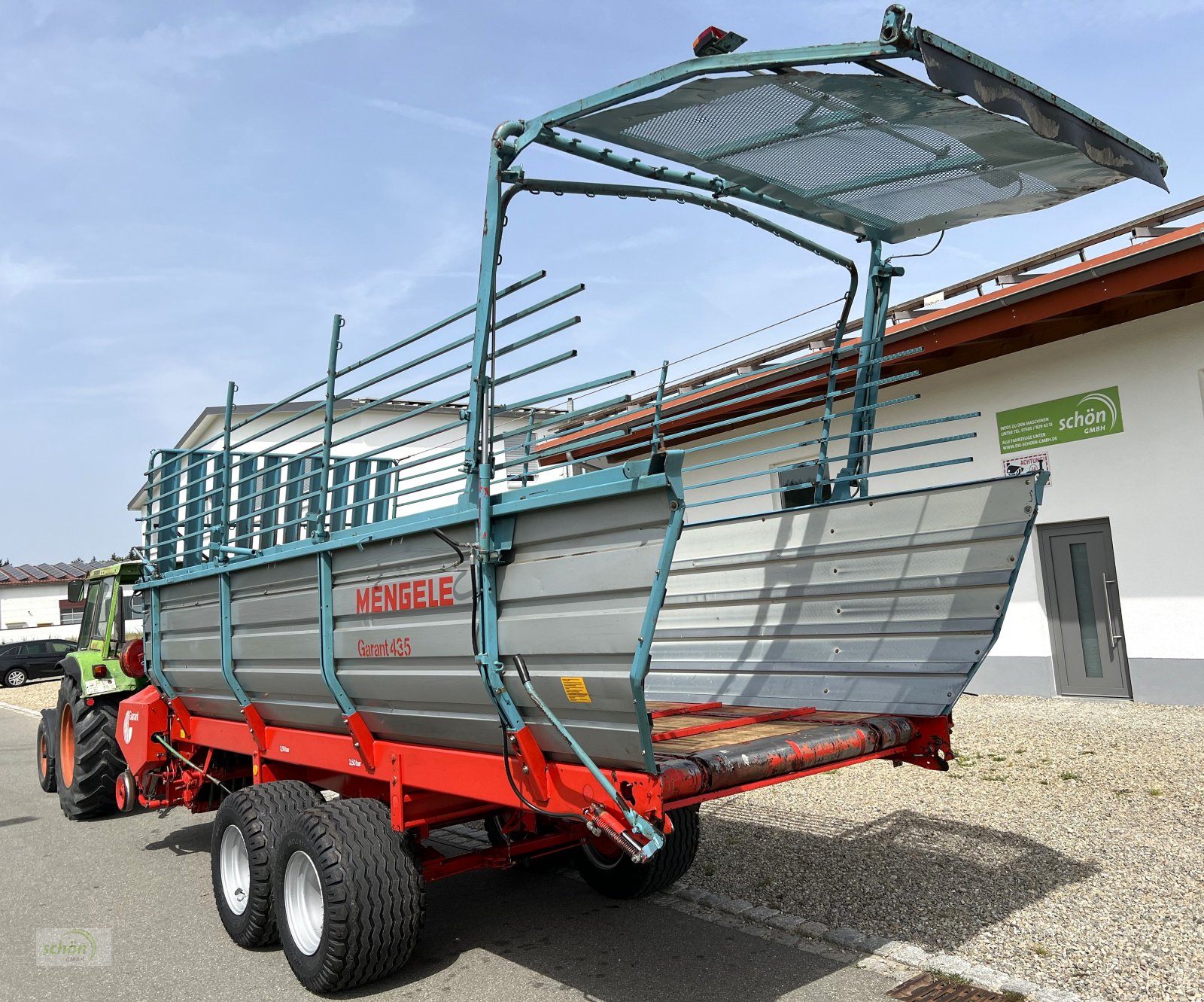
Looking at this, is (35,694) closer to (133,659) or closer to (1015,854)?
(133,659)

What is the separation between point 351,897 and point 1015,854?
3661 mm

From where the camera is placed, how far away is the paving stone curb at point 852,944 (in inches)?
146

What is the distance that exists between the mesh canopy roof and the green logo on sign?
238 inches

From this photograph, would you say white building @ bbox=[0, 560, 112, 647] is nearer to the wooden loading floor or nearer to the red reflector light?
the red reflector light

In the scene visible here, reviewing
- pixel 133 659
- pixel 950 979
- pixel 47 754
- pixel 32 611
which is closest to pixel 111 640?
pixel 133 659

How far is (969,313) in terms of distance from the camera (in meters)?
9.70

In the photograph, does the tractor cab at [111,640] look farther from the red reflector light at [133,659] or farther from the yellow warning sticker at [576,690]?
the yellow warning sticker at [576,690]

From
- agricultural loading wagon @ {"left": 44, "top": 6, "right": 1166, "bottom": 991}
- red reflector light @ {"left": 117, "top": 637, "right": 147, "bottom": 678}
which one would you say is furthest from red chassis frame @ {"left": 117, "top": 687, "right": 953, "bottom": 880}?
red reflector light @ {"left": 117, "top": 637, "right": 147, "bottom": 678}

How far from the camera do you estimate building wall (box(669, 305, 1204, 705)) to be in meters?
9.21

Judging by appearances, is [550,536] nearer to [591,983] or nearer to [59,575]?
[591,983]

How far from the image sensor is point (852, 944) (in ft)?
13.9

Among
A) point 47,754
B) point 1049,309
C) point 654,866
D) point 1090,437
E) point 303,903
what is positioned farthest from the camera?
point 1090,437

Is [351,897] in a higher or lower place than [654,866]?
higher

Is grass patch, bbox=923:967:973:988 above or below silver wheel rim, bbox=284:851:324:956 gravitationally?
below
